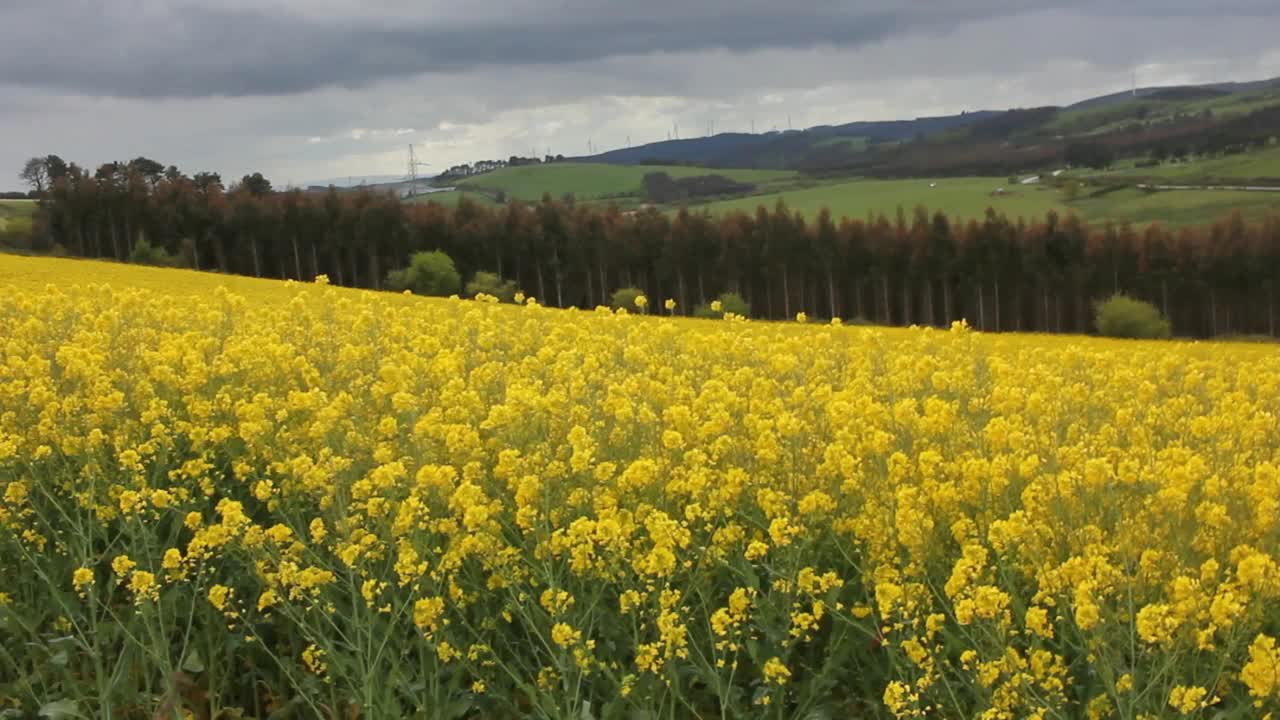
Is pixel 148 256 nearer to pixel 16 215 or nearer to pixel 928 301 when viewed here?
pixel 16 215

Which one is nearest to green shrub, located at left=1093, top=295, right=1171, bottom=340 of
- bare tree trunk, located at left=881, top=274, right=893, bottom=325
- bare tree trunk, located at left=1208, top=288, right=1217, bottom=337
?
bare tree trunk, located at left=1208, top=288, right=1217, bottom=337

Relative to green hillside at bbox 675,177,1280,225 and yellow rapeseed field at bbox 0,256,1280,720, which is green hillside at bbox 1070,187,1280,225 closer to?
green hillside at bbox 675,177,1280,225

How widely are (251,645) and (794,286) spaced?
3229 inches

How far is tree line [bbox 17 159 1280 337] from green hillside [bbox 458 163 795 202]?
3018 inches

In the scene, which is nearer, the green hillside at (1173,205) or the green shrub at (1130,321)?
the green shrub at (1130,321)

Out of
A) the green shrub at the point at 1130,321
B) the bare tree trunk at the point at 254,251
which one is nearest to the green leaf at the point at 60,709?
the green shrub at the point at 1130,321

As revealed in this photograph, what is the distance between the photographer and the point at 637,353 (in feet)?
34.2

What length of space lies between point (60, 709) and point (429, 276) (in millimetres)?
76185

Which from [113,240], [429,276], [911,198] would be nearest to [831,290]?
[429,276]

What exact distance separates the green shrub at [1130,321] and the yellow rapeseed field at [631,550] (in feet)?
199

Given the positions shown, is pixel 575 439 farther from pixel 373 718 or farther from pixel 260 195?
pixel 260 195

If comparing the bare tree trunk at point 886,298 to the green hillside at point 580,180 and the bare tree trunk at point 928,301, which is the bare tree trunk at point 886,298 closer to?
the bare tree trunk at point 928,301

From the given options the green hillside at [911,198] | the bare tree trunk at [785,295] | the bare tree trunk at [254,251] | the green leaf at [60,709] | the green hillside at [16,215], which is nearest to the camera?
the green leaf at [60,709]

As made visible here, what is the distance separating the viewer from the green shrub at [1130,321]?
64.6 meters
